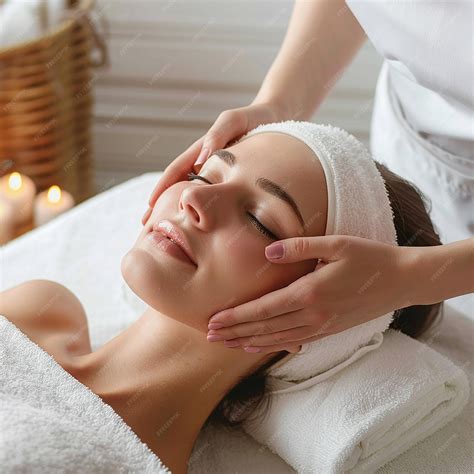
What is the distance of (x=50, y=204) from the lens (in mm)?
2256

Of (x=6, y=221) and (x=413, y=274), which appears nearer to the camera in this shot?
(x=413, y=274)

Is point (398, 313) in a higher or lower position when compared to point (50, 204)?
higher

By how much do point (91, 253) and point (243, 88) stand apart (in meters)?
1.32

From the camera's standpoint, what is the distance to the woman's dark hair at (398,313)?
127 cm

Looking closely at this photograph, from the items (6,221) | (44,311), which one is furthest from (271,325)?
(6,221)

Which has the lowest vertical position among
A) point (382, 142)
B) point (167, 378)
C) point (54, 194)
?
point (54, 194)

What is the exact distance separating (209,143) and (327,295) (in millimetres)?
383

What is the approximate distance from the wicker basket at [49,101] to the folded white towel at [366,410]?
4.28ft

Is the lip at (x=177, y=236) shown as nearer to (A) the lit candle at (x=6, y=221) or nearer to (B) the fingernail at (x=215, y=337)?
(B) the fingernail at (x=215, y=337)

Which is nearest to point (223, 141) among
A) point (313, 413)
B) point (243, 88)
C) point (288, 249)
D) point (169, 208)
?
point (169, 208)

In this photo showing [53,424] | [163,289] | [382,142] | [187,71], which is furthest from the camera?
[187,71]

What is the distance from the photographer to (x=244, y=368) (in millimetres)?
1247

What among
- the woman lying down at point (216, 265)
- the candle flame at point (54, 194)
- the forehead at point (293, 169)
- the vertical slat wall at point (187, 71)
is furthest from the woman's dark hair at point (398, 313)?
the vertical slat wall at point (187, 71)

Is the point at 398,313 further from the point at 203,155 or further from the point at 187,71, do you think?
the point at 187,71
